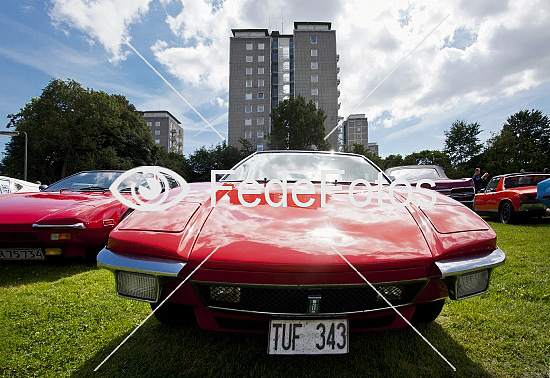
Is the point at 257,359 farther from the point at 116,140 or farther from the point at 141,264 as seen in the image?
the point at 116,140

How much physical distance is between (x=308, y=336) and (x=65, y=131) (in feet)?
98.7

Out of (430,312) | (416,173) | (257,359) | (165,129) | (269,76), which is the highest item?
(269,76)

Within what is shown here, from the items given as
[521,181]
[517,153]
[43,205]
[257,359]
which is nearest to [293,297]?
[257,359]

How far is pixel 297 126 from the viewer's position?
30688 mm

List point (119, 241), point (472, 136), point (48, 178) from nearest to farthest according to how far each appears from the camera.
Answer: point (119, 241), point (48, 178), point (472, 136)

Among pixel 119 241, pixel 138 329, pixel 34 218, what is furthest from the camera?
pixel 34 218

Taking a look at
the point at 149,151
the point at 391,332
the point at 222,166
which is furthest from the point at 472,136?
the point at 391,332

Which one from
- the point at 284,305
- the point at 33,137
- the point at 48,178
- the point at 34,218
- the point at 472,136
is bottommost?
the point at 284,305

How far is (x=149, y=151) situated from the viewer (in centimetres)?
3322

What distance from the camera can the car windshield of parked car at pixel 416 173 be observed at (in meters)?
7.71

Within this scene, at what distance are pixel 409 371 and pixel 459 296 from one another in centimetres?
48

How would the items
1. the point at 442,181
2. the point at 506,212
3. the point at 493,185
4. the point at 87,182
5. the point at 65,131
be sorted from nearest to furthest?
the point at 87,182 → the point at 506,212 → the point at 442,181 → the point at 493,185 → the point at 65,131

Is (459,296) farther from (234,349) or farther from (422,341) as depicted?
(234,349)

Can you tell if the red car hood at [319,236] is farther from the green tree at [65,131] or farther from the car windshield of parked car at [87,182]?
the green tree at [65,131]
